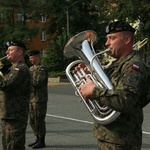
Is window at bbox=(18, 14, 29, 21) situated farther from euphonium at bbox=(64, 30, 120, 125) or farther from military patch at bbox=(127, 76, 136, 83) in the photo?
military patch at bbox=(127, 76, 136, 83)

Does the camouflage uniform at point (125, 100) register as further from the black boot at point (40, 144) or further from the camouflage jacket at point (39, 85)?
the camouflage jacket at point (39, 85)

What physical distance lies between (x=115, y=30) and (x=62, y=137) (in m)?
5.11

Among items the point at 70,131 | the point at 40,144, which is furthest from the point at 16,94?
the point at 70,131

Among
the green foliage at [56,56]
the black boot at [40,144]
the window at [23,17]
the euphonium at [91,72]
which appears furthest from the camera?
the window at [23,17]

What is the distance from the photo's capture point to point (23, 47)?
5.44 metres

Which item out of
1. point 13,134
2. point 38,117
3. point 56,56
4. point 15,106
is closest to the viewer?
point 13,134

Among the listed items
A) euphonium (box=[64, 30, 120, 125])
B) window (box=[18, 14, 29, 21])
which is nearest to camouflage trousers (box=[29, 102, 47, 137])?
euphonium (box=[64, 30, 120, 125])

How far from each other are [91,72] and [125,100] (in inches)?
18.7

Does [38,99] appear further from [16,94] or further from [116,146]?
[116,146]

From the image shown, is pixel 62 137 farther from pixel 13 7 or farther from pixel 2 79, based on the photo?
pixel 13 7

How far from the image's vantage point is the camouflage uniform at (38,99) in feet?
25.4

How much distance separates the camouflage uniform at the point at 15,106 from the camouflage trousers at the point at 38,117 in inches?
92.4

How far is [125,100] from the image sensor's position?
3.10 m

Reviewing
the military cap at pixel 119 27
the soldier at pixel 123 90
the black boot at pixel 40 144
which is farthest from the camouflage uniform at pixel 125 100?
the black boot at pixel 40 144
